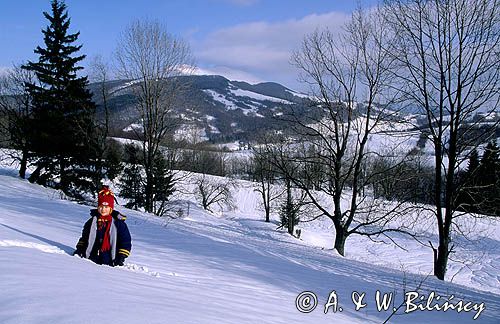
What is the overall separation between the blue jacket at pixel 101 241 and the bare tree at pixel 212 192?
3996 centimetres

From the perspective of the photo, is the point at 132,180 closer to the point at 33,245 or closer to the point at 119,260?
the point at 33,245

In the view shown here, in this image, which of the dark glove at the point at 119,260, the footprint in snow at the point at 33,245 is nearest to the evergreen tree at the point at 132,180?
the footprint in snow at the point at 33,245

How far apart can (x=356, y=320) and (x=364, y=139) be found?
31.0 feet

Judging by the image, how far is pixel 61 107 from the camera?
24219 millimetres

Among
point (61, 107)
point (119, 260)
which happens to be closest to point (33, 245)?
point (119, 260)

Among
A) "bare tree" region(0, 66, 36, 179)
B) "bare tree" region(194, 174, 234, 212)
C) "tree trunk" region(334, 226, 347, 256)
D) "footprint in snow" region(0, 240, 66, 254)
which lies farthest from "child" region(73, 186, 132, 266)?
"bare tree" region(194, 174, 234, 212)

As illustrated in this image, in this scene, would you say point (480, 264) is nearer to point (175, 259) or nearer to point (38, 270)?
point (175, 259)

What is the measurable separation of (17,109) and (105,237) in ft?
92.7

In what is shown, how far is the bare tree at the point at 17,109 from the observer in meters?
25.9

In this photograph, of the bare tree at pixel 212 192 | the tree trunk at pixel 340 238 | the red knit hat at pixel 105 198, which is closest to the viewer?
the red knit hat at pixel 105 198

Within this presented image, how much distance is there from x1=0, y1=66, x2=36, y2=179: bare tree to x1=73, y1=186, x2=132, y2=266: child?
2366 centimetres

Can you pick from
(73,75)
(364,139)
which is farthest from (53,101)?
(364,139)

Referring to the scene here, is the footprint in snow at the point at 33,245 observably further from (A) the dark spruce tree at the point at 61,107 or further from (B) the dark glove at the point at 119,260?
(A) the dark spruce tree at the point at 61,107

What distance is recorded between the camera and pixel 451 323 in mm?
5699
